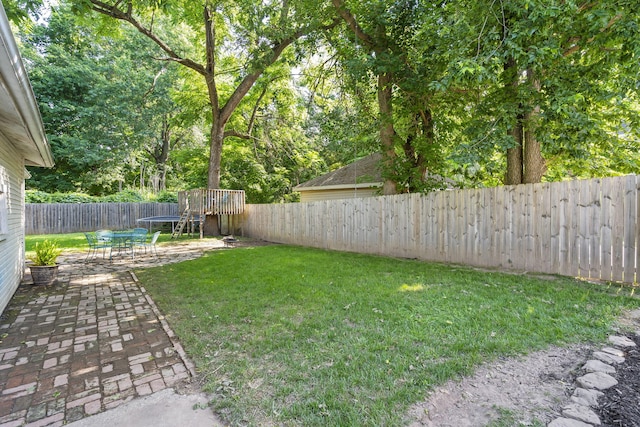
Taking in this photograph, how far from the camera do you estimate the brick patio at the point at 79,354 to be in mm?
2391

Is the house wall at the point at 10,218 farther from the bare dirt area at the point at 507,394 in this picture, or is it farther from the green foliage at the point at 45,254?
the bare dirt area at the point at 507,394

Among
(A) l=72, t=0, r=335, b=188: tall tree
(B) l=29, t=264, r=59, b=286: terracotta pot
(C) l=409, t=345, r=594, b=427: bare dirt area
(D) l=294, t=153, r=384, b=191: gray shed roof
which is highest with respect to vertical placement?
(A) l=72, t=0, r=335, b=188: tall tree

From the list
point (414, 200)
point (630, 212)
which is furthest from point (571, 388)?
point (414, 200)

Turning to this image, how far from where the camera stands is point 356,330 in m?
3.48

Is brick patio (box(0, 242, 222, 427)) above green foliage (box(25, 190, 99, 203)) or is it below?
below

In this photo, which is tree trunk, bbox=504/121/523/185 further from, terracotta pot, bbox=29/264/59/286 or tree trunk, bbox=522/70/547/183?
terracotta pot, bbox=29/264/59/286

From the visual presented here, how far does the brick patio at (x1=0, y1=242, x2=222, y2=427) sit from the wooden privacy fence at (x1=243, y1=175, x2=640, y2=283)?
596 cm

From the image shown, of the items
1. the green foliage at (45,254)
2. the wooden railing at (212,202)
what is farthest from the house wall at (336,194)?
the green foliage at (45,254)

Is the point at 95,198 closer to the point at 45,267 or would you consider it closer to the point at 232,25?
the point at 232,25

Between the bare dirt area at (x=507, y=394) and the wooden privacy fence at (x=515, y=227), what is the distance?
3208mm

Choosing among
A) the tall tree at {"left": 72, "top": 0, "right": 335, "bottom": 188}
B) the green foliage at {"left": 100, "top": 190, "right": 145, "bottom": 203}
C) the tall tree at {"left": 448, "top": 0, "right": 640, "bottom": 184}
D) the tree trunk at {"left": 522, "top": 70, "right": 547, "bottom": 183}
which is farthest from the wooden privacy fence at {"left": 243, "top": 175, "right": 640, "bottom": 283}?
the green foliage at {"left": 100, "top": 190, "right": 145, "bottom": 203}

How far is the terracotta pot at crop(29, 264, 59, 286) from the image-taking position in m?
5.95

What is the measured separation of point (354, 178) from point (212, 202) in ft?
21.5

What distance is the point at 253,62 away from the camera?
10156 mm
